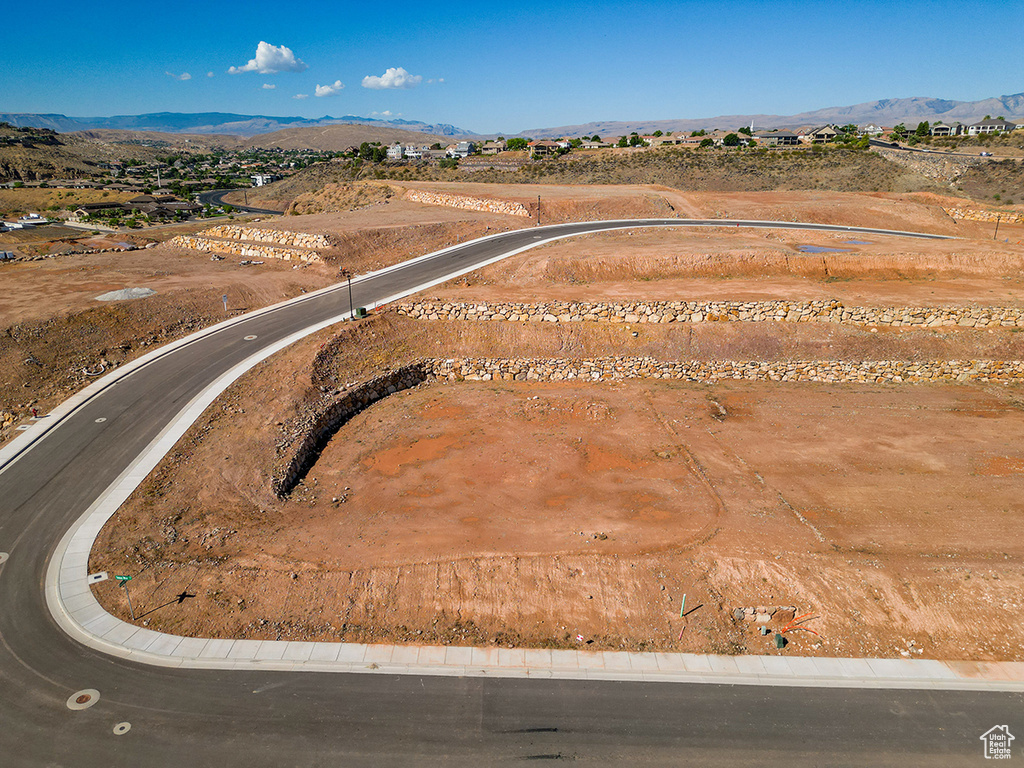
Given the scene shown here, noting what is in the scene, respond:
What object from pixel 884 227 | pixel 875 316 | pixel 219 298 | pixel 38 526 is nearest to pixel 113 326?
pixel 219 298

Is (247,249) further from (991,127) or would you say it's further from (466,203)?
(991,127)

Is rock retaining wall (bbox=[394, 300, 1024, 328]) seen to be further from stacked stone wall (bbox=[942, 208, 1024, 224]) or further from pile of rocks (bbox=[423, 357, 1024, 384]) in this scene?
stacked stone wall (bbox=[942, 208, 1024, 224])

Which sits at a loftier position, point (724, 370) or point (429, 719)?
point (724, 370)

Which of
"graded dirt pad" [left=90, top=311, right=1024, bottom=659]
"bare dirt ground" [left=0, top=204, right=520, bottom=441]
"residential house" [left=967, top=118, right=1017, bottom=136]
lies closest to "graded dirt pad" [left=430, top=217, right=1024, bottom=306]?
"graded dirt pad" [left=90, top=311, right=1024, bottom=659]

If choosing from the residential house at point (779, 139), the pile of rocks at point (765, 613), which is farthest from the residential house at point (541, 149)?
the pile of rocks at point (765, 613)

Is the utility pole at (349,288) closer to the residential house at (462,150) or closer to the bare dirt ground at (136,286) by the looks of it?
the bare dirt ground at (136,286)

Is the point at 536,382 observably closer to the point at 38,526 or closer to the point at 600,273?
the point at 600,273

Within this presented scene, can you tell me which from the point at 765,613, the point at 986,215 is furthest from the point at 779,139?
the point at 765,613
